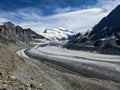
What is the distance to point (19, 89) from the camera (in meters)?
19.1

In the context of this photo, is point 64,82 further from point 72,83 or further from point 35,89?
point 35,89

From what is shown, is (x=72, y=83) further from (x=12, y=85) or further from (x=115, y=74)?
(x=115, y=74)

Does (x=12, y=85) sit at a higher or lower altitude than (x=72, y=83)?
higher

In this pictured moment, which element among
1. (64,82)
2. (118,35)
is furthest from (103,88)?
(118,35)

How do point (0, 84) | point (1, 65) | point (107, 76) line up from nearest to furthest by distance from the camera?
1. point (0, 84)
2. point (1, 65)
3. point (107, 76)

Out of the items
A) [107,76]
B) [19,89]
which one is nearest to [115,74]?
[107,76]

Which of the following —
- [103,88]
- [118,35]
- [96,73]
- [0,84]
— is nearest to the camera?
[0,84]

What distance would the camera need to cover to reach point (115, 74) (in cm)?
6212

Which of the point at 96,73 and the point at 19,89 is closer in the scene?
the point at 19,89

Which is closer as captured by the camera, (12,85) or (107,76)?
(12,85)

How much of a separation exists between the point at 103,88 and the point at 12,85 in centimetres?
2235

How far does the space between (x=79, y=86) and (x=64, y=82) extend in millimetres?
1965

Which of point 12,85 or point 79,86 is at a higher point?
point 12,85

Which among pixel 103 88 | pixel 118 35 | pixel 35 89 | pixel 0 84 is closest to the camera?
pixel 0 84
